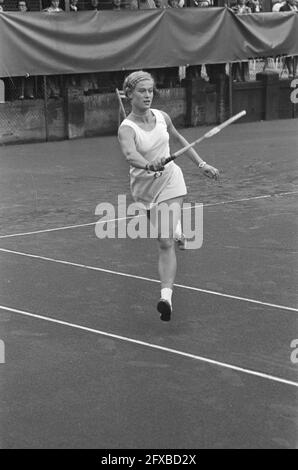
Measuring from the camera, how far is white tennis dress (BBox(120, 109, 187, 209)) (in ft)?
25.9

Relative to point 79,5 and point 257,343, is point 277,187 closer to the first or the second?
point 257,343

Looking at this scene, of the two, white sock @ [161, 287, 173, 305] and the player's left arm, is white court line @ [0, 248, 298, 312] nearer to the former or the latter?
white sock @ [161, 287, 173, 305]

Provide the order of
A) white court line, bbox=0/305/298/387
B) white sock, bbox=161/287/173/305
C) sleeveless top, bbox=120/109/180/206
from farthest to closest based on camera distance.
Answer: sleeveless top, bbox=120/109/180/206 → white sock, bbox=161/287/173/305 → white court line, bbox=0/305/298/387

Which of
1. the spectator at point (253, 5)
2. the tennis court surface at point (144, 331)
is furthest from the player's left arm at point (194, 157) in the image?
the spectator at point (253, 5)

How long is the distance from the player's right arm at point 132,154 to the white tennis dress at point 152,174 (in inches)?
1.9

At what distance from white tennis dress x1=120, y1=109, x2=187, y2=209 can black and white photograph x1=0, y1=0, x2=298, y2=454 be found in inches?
0.5

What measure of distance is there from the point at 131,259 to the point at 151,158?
2.18m

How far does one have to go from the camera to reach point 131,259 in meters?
9.93

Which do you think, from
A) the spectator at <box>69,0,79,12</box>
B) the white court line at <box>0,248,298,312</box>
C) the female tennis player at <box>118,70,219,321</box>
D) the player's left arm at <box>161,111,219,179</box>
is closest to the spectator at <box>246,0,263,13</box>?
the spectator at <box>69,0,79,12</box>

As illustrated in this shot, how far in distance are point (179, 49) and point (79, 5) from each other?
2270 millimetres

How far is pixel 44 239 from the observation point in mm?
10906

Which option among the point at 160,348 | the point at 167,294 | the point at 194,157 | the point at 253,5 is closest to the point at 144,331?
the point at 167,294

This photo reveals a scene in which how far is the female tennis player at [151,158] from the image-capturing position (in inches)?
306

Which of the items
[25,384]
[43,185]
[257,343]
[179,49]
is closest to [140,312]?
[257,343]
